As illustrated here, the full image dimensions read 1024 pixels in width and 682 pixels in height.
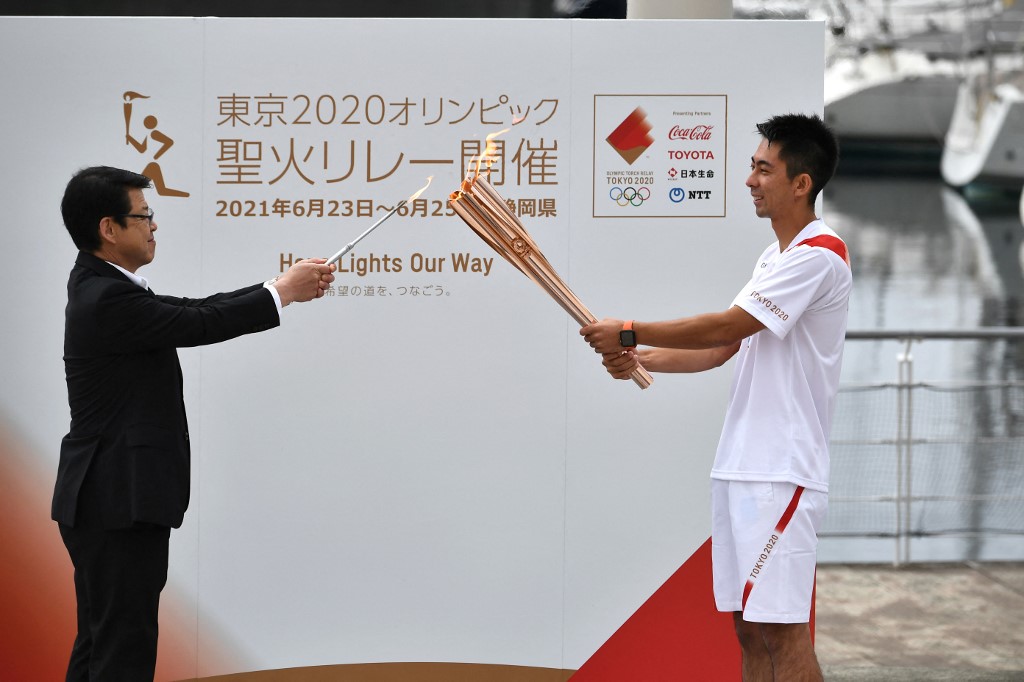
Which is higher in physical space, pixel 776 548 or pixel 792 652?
pixel 776 548

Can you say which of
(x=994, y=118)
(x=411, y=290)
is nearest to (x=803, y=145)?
(x=411, y=290)

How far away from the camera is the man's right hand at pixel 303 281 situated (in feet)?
10.7

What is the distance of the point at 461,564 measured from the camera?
3914 mm

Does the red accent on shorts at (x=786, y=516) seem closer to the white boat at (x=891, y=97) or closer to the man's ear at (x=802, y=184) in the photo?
the man's ear at (x=802, y=184)

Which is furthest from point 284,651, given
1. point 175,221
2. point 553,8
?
point 553,8

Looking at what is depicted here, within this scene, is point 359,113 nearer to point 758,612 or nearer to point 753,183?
point 753,183

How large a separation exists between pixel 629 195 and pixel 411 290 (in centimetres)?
74

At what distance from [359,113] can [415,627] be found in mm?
1631

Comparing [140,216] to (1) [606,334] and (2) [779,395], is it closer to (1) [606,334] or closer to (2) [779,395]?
(1) [606,334]

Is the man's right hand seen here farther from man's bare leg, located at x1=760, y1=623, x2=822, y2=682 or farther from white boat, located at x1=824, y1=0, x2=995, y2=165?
white boat, located at x1=824, y1=0, x2=995, y2=165

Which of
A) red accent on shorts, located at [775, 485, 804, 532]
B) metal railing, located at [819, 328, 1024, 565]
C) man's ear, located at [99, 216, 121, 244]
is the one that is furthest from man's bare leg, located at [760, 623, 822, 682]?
metal railing, located at [819, 328, 1024, 565]

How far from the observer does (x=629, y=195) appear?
3846 millimetres

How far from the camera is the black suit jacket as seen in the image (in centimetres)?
305

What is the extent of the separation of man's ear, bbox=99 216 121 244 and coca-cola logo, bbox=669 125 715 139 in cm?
170
